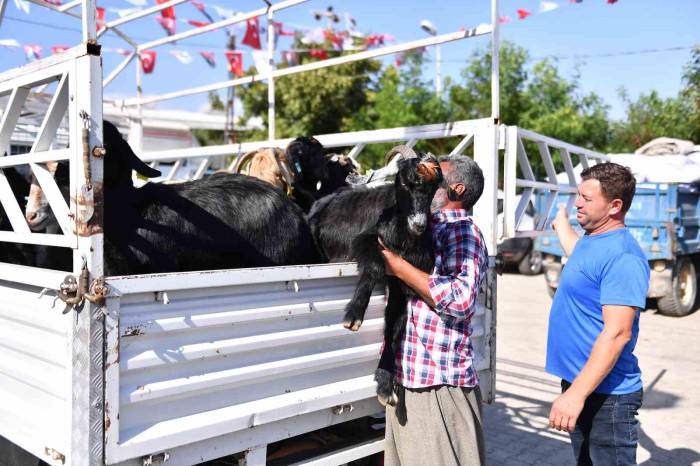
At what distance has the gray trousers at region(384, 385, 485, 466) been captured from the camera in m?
2.64

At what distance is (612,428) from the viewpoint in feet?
8.96

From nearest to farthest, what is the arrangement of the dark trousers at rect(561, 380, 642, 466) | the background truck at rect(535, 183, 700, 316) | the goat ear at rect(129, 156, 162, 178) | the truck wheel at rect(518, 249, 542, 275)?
the dark trousers at rect(561, 380, 642, 466) < the goat ear at rect(129, 156, 162, 178) < the background truck at rect(535, 183, 700, 316) < the truck wheel at rect(518, 249, 542, 275)

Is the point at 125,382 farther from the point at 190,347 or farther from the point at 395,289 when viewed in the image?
the point at 395,289

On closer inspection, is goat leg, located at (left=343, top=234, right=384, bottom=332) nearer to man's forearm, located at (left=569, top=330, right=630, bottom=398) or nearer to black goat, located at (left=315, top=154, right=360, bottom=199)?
man's forearm, located at (left=569, top=330, right=630, bottom=398)

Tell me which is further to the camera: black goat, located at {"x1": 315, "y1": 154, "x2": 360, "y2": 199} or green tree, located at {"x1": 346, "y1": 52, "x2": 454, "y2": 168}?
green tree, located at {"x1": 346, "y1": 52, "x2": 454, "y2": 168}

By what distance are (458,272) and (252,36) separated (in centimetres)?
738

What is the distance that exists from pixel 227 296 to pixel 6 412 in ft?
3.25

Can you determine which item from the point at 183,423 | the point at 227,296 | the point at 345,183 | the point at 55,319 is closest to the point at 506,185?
the point at 345,183

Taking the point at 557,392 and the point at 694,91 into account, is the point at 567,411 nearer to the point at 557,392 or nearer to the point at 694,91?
the point at 557,392

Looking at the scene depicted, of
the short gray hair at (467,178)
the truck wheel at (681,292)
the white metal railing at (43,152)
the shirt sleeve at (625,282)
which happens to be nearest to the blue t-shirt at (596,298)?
the shirt sleeve at (625,282)

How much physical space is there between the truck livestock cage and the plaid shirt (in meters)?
0.24

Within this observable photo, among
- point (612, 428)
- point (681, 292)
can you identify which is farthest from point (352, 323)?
point (681, 292)

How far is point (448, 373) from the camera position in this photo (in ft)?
8.68

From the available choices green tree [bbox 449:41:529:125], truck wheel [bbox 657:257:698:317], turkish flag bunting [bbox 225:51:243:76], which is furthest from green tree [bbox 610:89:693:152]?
turkish flag bunting [bbox 225:51:243:76]
